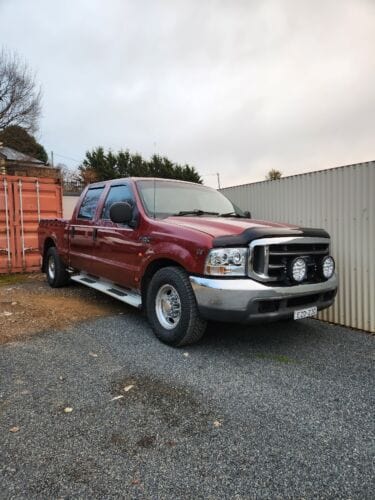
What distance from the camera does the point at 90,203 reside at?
5.80 meters

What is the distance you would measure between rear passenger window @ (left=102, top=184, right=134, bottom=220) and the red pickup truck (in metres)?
0.02

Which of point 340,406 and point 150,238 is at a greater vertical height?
point 150,238

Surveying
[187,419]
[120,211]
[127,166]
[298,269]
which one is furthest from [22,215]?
[127,166]

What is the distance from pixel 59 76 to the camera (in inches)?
660

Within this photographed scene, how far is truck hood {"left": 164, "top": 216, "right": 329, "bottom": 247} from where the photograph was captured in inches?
134

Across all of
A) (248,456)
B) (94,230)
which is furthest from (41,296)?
(248,456)

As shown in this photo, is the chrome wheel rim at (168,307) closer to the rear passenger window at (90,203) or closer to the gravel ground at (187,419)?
the gravel ground at (187,419)

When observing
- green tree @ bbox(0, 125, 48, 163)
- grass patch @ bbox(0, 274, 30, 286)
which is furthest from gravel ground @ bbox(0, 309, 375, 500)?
green tree @ bbox(0, 125, 48, 163)

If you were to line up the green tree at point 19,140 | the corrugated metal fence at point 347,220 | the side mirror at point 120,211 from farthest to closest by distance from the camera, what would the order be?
the green tree at point 19,140 → the corrugated metal fence at point 347,220 → the side mirror at point 120,211

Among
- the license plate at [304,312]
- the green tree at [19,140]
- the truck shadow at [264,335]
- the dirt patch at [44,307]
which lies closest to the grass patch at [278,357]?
the truck shadow at [264,335]

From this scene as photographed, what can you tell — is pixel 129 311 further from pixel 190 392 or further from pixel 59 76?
pixel 59 76

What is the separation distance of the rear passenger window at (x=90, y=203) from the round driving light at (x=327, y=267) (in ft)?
11.3

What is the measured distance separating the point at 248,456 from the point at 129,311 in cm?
358

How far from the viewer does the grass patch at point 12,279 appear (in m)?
7.92
